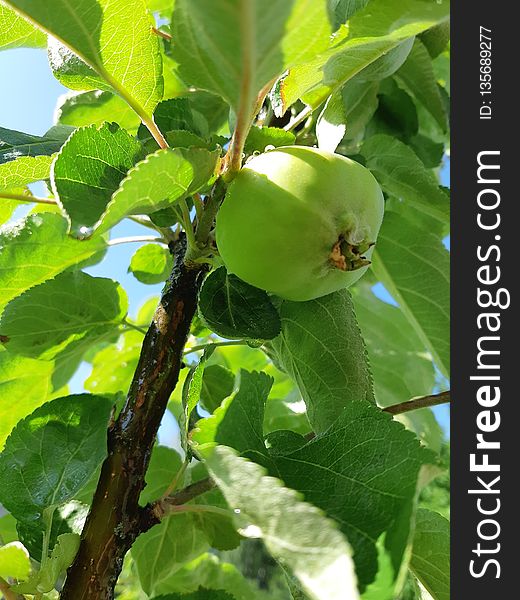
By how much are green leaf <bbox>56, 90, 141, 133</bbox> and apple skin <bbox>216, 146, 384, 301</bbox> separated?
43 cm

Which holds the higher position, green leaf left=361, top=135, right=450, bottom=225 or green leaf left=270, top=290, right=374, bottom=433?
green leaf left=361, top=135, right=450, bottom=225

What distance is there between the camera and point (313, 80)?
0.63 meters

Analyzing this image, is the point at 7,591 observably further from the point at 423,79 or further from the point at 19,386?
the point at 423,79

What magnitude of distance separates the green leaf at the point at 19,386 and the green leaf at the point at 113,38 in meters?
0.46

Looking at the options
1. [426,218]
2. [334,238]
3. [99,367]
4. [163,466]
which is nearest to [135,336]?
[99,367]

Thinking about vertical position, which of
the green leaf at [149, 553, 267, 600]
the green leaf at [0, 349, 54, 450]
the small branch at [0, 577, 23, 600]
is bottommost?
the small branch at [0, 577, 23, 600]

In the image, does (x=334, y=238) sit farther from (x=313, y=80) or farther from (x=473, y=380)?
(x=473, y=380)

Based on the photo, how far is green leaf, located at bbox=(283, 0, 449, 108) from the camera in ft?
1.65

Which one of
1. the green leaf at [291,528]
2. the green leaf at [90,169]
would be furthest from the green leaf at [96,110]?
the green leaf at [291,528]

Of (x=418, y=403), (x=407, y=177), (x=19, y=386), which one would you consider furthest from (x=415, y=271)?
(x=19, y=386)

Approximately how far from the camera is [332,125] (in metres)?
0.65

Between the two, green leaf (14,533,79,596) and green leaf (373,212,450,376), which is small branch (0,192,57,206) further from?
green leaf (373,212,450,376)

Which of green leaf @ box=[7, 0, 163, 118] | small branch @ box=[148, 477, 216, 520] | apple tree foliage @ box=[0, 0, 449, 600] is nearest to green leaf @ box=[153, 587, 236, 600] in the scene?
apple tree foliage @ box=[0, 0, 449, 600]

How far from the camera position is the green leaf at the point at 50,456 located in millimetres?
739
